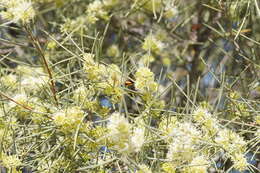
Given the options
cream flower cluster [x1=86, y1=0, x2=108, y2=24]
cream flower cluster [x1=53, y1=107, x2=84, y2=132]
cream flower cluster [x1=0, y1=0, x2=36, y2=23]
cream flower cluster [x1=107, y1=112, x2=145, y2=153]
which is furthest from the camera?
cream flower cluster [x1=86, y1=0, x2=108, y2=24]

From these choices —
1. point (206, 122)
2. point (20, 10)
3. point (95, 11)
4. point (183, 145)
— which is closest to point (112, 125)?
point (183, 145)

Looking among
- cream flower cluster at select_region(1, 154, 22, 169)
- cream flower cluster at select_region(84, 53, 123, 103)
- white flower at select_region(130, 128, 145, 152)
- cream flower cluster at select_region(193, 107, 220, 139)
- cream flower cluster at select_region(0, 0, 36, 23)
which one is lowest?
cream flower cluster at select_region(1, 154, 22, 169)

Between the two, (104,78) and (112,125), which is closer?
(112,125)

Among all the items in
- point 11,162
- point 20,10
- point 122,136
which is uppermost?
point 20,10

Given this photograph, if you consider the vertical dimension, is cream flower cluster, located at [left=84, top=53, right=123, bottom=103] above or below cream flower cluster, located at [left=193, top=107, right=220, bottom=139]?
above

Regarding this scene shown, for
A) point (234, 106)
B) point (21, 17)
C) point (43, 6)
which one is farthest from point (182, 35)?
point (21, 17)

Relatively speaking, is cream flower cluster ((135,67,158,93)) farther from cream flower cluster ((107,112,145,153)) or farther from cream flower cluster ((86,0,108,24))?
cream flower cluster ((86,0,108,24))

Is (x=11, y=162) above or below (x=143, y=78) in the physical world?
below

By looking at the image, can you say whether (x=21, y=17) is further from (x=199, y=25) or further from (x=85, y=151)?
(x=199, y=25)

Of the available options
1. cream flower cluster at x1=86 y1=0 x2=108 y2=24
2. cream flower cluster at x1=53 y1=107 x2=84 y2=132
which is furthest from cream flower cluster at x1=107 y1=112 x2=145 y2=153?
cream flower cluster at x1=86 y1=0 x2=108 y2=24

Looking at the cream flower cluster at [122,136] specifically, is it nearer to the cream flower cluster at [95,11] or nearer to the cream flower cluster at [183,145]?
the cream flower cluster at [183,145]

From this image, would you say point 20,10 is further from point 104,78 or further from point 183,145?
point 183,145

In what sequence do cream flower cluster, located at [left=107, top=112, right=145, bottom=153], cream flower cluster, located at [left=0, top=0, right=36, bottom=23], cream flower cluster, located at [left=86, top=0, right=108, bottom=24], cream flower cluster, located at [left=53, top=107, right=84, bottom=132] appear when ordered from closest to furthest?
cream flower cluster, located at [left=107, top=112, right=145, bottom=153] → cream flower cluster, located at [left=53, top=107, right=84, bottom=132] → cream flower cluster, located at [left=0, top=0, right=36, bottom=23] → cream flower cluster, located at [left=86, top=0, right=108, bottom=24]

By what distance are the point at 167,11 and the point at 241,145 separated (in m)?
0.75
